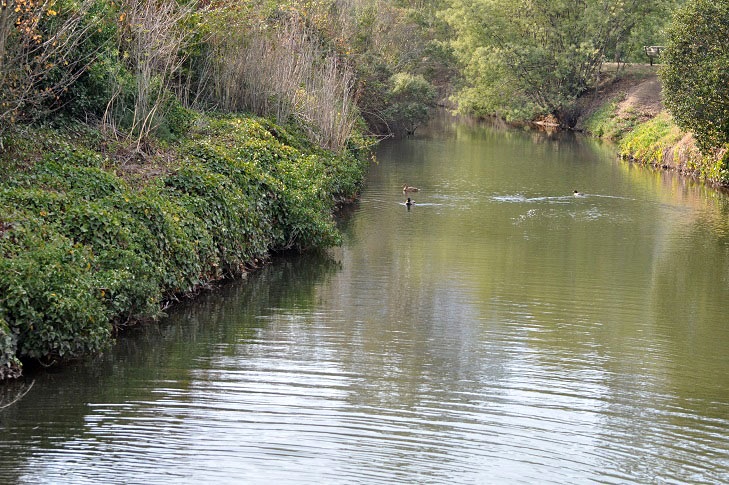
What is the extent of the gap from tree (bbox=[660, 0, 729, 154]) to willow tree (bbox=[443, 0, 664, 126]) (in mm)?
20392

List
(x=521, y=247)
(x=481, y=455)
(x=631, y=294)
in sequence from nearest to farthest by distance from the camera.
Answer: (x=481, y=455) < (x=631, y=294) < (x=521, y=247)

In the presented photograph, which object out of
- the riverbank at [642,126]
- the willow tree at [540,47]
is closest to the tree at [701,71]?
the riverbank at [642,126]

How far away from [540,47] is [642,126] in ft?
37.4

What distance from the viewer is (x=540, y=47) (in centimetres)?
5084

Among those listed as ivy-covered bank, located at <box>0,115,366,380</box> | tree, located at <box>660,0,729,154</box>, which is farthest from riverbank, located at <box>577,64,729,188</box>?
ivy-covered bank, located at <box>0,115,366,380</box>

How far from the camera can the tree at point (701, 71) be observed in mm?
27641

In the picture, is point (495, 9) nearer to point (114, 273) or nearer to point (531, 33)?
point (531, 33)

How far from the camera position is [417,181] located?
2928cm

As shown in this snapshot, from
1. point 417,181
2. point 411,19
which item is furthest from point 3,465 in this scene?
point 411,19

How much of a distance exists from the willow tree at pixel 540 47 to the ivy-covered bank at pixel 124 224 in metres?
33.5

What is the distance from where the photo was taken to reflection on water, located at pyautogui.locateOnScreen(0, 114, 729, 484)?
8.18 m

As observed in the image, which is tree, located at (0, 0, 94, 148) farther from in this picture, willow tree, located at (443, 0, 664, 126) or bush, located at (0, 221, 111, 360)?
willow tree, located at (443, 0, 664, 126)

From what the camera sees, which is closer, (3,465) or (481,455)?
(3,465)

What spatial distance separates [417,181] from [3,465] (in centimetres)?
2218
